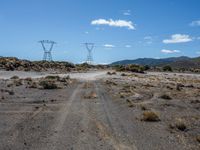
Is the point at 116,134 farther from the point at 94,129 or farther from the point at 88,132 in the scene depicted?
the point at 94,129

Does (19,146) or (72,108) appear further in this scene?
(72,108)

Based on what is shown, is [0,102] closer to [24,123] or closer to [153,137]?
[24,123]

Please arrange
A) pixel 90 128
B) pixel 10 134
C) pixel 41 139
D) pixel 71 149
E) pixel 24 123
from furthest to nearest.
Result: pixel 24 123 → pixel 90 128 → pixel 10 134 → pixel 41 139 → pixel 71 149

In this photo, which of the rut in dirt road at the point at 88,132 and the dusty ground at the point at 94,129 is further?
the dusty ground at the point at 94,129

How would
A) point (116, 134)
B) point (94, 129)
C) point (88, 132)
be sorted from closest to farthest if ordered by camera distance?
point (116, 134) < point (88, 132) < point (94, 129)

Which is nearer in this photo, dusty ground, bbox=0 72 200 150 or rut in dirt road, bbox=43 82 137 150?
rut in dirt road, bbox=43 82 137 150

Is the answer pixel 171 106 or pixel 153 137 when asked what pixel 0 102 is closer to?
pixel 171 106

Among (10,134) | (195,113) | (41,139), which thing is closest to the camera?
(41,139)

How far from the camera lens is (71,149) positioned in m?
11.8

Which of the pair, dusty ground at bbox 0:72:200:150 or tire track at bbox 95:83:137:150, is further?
dusty ground at bbox 0:72:200:150

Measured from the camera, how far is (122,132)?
48.8ft

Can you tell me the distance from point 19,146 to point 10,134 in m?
2.16

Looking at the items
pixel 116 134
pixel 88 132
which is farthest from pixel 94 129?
pixel 116 134

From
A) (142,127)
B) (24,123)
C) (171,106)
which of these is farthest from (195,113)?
(24,123)
